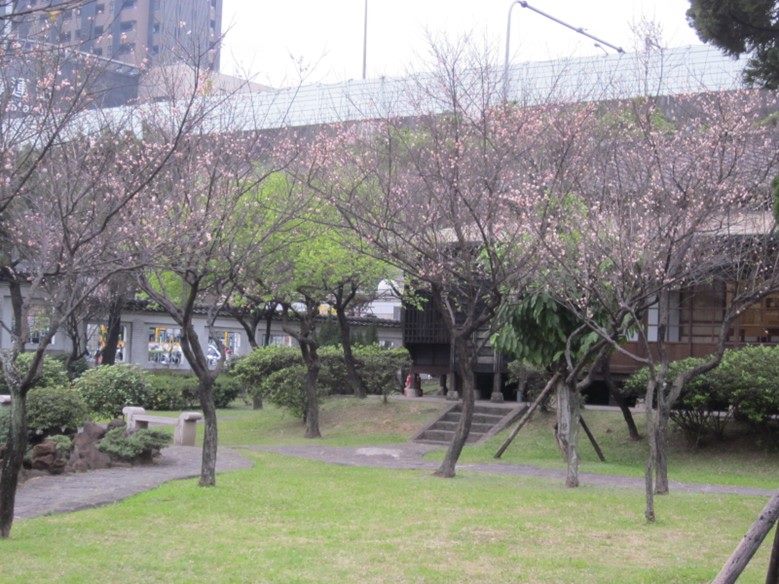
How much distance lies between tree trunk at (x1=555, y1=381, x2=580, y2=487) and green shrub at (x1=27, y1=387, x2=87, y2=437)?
7.59 m

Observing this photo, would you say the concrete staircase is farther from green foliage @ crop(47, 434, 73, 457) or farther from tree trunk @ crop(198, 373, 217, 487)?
tree trunk @ crop(198, 373, 217, 487)

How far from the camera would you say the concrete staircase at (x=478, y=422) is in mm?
22430

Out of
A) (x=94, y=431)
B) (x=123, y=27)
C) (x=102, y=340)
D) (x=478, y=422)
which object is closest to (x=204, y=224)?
(x=94, y=431)

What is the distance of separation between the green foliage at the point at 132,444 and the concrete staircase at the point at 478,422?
764 centimetres

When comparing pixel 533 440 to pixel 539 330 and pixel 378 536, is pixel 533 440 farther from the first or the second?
pixel 378 536

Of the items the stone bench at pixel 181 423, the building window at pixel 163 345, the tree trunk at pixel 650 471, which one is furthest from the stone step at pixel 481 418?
the building window at pixel 163 345

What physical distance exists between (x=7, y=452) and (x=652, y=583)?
218 inches

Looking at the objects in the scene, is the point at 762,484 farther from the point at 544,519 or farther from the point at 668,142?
the point at 544,519

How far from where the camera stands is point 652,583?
830 cm

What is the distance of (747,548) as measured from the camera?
5.74 meters

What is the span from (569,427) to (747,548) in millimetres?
9258

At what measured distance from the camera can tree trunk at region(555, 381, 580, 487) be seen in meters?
14.6

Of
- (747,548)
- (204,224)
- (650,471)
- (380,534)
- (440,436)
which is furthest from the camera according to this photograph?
(440,436)

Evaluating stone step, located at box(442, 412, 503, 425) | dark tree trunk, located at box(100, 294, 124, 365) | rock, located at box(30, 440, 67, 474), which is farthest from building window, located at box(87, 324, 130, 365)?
rock, located at box(30, 440, 67, 474)
